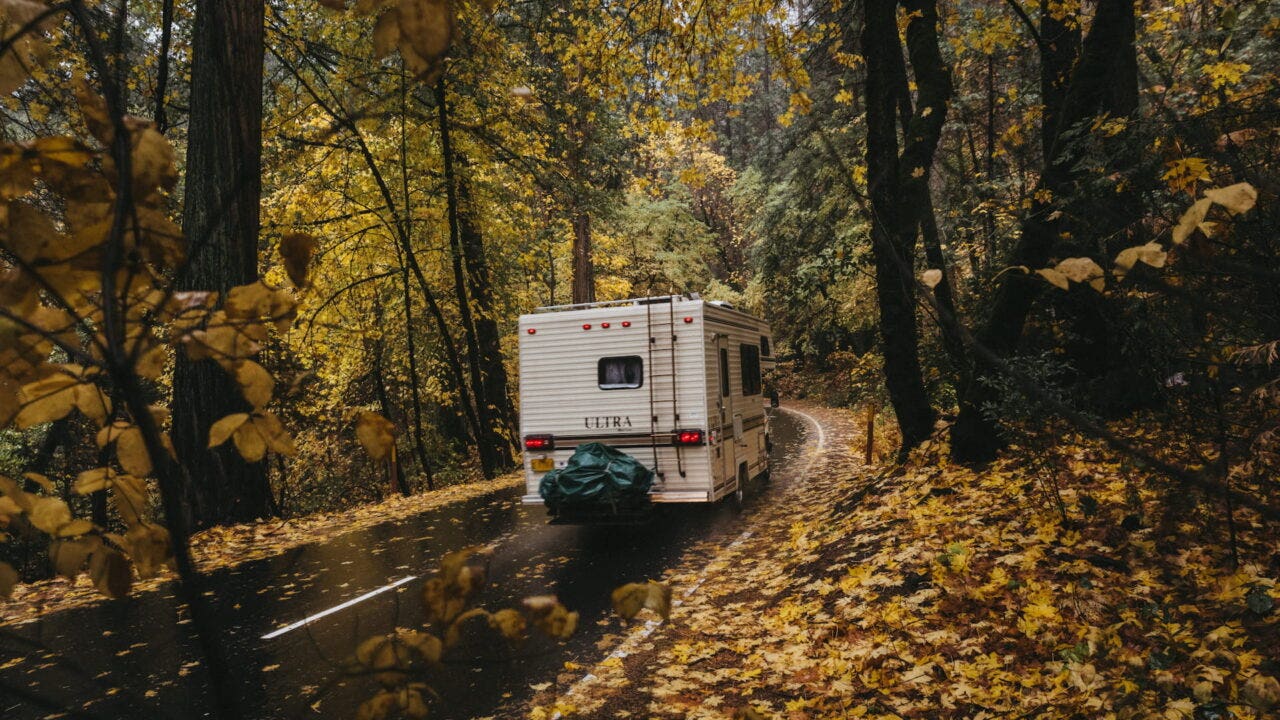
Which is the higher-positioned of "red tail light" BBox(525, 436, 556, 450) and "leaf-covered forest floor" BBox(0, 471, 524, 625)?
"red tail light" BBox(525, 436, 556, 450)

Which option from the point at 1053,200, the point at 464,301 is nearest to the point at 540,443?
the point at 1053,200

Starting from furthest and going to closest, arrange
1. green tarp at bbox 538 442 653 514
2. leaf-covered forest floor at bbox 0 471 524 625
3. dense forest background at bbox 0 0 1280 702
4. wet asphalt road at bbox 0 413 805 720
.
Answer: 1. green tarp at bbox 538 442 653 514
2. leaf-covered forest floor at bbox 0 471 524 625
3. wet asphalt road at bbox 0 413 805 720
4. dense forest background at bbox 0 0 1280 702

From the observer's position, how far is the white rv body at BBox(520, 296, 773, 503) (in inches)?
349

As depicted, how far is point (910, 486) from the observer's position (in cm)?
805

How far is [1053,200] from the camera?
6398mm

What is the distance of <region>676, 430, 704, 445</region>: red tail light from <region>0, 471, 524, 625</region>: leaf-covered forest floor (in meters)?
5.30

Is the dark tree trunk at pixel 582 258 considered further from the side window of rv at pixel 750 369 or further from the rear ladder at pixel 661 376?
the rear ladder at pixel 661 376

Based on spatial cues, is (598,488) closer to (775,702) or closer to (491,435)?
(775,702)

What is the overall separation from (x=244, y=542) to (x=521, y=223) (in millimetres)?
10653

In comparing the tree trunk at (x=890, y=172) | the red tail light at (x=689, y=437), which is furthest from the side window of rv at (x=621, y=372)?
the tree trunk at (x=890, y=172)

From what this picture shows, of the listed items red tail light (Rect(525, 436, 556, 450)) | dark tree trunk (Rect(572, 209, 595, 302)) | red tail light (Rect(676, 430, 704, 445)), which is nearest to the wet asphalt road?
red tail light (Rect(676, 430, 704, 445))

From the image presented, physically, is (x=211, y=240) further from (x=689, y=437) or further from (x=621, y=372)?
(x=689, y=437)

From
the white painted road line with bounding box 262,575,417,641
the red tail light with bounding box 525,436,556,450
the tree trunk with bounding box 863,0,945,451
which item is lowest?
the white painted road line with bounding box 262,575,417,641

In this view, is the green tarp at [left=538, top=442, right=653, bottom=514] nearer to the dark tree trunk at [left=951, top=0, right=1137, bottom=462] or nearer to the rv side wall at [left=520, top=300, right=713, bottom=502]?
the rv side wall at [left=520, top=300, right=713, bottom=502]
